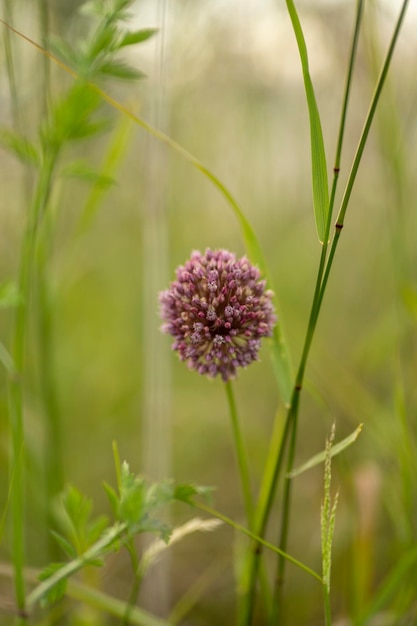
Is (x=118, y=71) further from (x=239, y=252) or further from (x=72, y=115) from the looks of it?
(x=239, y=252)

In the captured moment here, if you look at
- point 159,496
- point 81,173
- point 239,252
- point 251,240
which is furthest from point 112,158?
point 239,252

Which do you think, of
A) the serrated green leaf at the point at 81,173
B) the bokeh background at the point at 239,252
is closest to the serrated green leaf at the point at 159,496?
the bokeh background at the point at 239,252

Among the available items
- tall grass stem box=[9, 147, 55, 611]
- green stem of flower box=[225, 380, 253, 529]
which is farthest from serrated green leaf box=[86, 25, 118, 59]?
green stem of flower box=[225, 380, 253, 529]

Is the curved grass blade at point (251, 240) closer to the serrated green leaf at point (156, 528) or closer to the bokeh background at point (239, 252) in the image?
the bokeh background at point (239, 252)

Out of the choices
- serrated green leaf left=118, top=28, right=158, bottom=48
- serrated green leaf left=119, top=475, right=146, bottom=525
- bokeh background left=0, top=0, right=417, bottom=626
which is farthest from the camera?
bokeh background left=0, top=0, right=417, bottom=626

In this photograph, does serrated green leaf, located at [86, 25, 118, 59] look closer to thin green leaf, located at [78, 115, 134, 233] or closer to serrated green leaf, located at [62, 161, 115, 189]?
serrated green leaf, located at [62, 161, 115, 189]

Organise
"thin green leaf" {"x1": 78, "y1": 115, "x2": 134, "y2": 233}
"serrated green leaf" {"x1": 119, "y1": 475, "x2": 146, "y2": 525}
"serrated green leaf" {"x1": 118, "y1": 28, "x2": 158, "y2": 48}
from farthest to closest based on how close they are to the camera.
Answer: "thin green leaf" {"x1": 78, "y1": 115, "x2": 134, "y2": 233}
"serrated green leaf" {"x1": 118, "y1": 28, "x2": 158, "y2": 48}
"serrated green leaf" {"x1": 119, "y1": 475, "x2": 146, "y2": 525}

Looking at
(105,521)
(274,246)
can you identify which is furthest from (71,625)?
(274,246)

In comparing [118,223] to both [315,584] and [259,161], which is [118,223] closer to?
[259,161]
